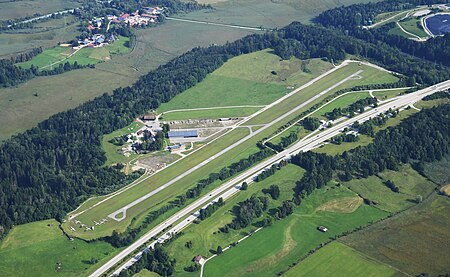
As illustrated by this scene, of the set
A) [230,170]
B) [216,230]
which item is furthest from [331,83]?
[216,230]

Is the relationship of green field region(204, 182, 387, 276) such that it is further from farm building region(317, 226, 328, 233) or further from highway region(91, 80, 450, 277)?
highway region(91, 80, 450, 277)

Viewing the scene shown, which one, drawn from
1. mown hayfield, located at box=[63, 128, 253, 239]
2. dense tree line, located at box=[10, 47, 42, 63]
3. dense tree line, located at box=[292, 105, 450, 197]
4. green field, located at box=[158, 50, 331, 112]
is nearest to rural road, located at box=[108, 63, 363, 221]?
mown hayfield, located at box=[63, 128, 253, 239]

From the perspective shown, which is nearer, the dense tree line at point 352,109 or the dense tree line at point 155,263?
the dense tree line at point 155,263

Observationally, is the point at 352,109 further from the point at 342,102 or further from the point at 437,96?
the point at 437,96

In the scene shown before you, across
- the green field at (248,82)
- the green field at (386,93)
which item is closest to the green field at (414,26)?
the green field at (248,82)

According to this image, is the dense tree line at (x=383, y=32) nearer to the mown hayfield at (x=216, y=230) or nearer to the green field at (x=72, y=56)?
the green field at (x=72, y=56)
